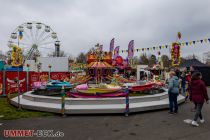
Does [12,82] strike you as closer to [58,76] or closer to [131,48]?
[58,76]

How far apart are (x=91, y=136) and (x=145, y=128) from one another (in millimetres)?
1821

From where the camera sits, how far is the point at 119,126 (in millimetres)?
6691

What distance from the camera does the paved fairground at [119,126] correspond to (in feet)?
18.7

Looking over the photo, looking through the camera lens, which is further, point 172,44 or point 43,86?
point 172,44

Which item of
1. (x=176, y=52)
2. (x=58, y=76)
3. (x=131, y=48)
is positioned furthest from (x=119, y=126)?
(x=131, y=48)

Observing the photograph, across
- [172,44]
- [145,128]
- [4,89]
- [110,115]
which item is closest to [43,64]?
[4,89]

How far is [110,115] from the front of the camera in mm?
8297

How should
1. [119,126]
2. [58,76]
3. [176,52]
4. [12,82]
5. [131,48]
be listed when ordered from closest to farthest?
1. [119,126]
2. [12,82]
3. [176,52]
4. [58,76]
5. [131,48]

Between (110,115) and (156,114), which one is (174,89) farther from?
(110,115)

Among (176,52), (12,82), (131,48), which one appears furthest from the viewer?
(131,48)

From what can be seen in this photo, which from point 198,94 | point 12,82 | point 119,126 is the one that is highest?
point 198,94

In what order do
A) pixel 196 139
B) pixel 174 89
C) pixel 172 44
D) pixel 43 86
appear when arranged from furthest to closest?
1. pixel 172 44
2. pixel 43 86
3. pixel 174 89
4. pixel 196 139

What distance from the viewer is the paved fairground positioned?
571 centimetres

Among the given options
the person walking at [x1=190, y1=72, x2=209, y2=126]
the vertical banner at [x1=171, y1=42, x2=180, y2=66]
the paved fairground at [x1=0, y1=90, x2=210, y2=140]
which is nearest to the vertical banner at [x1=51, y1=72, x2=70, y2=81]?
the vertical banner at [x1=171, y1=42, x2=180, y2=66]
